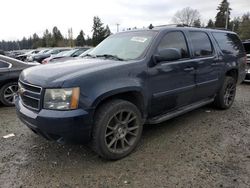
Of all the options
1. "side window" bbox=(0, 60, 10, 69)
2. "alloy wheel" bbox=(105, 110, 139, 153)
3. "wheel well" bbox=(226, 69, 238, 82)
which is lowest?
"alloy wheel" bbox=(105, 110, 139, 153)

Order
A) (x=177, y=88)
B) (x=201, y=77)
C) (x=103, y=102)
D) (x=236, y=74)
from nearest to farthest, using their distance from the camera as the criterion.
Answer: (x=103, y=102) < (x=177, y=88) < (x=201, y=77) < (x=236, y=74)

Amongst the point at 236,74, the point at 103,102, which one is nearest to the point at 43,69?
the point at 103,102

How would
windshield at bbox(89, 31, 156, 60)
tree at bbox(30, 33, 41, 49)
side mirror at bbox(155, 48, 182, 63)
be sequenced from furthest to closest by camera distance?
tree at bbox(30, 33, 41, 49) < windshield at bbox(89, 31, 156, 60) < side mirror at bbox(155, 48, 182, 63)

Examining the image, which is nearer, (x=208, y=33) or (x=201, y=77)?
(x=201, y=77)

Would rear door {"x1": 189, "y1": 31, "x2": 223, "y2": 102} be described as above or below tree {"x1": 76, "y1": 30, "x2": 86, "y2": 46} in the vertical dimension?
below

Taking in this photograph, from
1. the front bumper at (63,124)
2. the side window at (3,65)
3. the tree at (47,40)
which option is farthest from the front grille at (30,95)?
the tree at (47,40)

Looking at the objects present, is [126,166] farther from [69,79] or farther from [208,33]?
[208,33]

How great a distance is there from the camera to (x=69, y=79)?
2.87 meters

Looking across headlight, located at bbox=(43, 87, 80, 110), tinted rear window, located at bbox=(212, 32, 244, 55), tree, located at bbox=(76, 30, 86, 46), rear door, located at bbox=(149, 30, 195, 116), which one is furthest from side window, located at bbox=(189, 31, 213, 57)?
tree, located at bbox=(76, 30, 86, 46)

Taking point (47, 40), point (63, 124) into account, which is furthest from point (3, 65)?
point (47, 40)

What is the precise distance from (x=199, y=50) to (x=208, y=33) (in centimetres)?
69

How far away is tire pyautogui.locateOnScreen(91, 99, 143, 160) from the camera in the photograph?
3.08 meters

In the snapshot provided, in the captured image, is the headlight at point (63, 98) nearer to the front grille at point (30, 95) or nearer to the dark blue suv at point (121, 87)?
the dark blue suv at point (121, 87)

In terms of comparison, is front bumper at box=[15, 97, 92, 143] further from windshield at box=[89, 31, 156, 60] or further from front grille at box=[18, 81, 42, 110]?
windshield at box=[89, 31, 156, 60]
